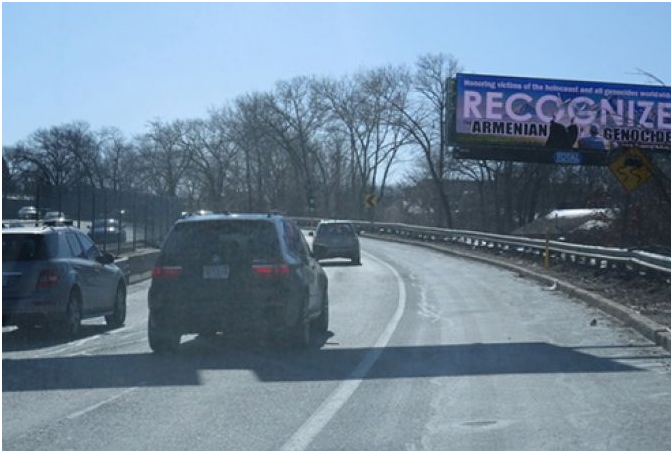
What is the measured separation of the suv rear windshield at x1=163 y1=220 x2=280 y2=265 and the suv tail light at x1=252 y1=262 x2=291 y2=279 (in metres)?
0.12

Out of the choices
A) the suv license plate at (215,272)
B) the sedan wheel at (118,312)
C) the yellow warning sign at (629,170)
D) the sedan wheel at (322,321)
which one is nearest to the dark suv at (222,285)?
the suv license plate at (215,272)

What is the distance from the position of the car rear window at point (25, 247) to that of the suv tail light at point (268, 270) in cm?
367

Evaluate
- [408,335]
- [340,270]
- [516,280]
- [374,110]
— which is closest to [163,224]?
[340,270]

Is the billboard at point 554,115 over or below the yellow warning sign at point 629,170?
over

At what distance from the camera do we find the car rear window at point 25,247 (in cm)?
1437

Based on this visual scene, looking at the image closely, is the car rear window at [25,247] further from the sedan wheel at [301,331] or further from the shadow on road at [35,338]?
the sedan wheel at [301,331]

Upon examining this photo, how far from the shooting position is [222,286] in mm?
12664

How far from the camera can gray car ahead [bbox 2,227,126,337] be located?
14.1 meters

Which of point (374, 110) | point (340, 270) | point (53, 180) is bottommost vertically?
point (340, 270)

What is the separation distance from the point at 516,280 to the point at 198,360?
1713 centimetres

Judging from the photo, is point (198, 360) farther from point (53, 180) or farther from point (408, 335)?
point (53, 180)

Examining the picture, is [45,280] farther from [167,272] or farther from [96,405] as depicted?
[96,405]

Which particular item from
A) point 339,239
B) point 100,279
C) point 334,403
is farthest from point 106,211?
point 334,403

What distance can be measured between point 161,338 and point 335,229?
24.3 meters
